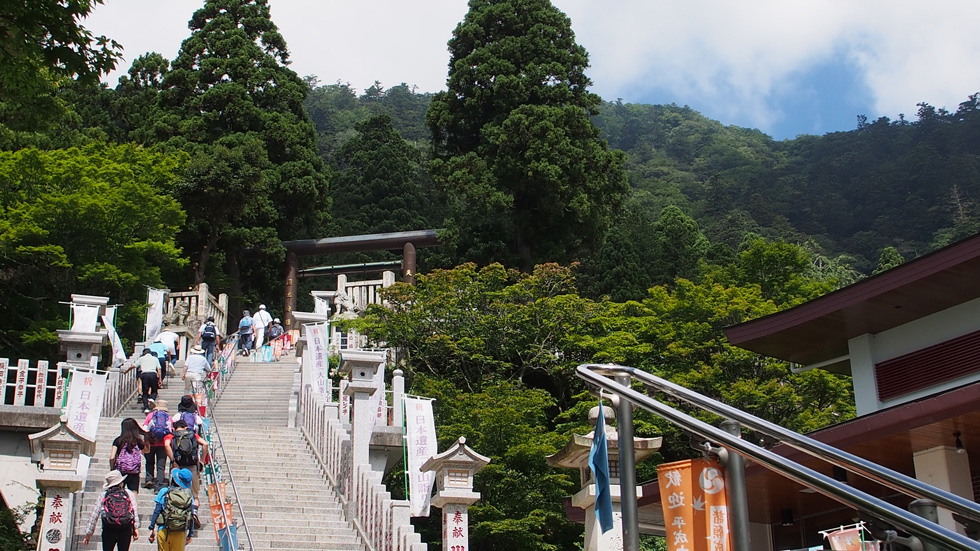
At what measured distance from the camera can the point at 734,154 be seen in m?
88.0

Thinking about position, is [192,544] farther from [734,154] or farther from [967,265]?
[734,154]

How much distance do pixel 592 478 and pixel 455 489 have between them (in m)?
2.32

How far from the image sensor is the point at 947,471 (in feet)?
34.9

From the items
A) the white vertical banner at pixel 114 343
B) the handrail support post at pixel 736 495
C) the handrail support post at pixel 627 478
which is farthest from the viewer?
the white vertical banner at pixel 114 343

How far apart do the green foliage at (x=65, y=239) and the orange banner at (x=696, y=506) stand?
22539 mm

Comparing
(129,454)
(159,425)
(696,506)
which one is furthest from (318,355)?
(696,506)

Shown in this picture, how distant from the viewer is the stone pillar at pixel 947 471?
1049 cm

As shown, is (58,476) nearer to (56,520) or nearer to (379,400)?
(56,520)

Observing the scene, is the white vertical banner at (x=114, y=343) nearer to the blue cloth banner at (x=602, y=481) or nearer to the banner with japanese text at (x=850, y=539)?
the banner with japanese text at (x=850, y=539)

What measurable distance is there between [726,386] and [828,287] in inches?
275

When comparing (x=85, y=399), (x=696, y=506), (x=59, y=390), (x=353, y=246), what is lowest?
(x=696, y=506)

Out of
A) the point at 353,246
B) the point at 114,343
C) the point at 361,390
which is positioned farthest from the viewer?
the point at 353,246

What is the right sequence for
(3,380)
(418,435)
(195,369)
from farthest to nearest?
(195,369), (3,380), (418,435)

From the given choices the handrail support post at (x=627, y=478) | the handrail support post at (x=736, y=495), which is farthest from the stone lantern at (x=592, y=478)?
the handrail support post at (x=736, y=495)
